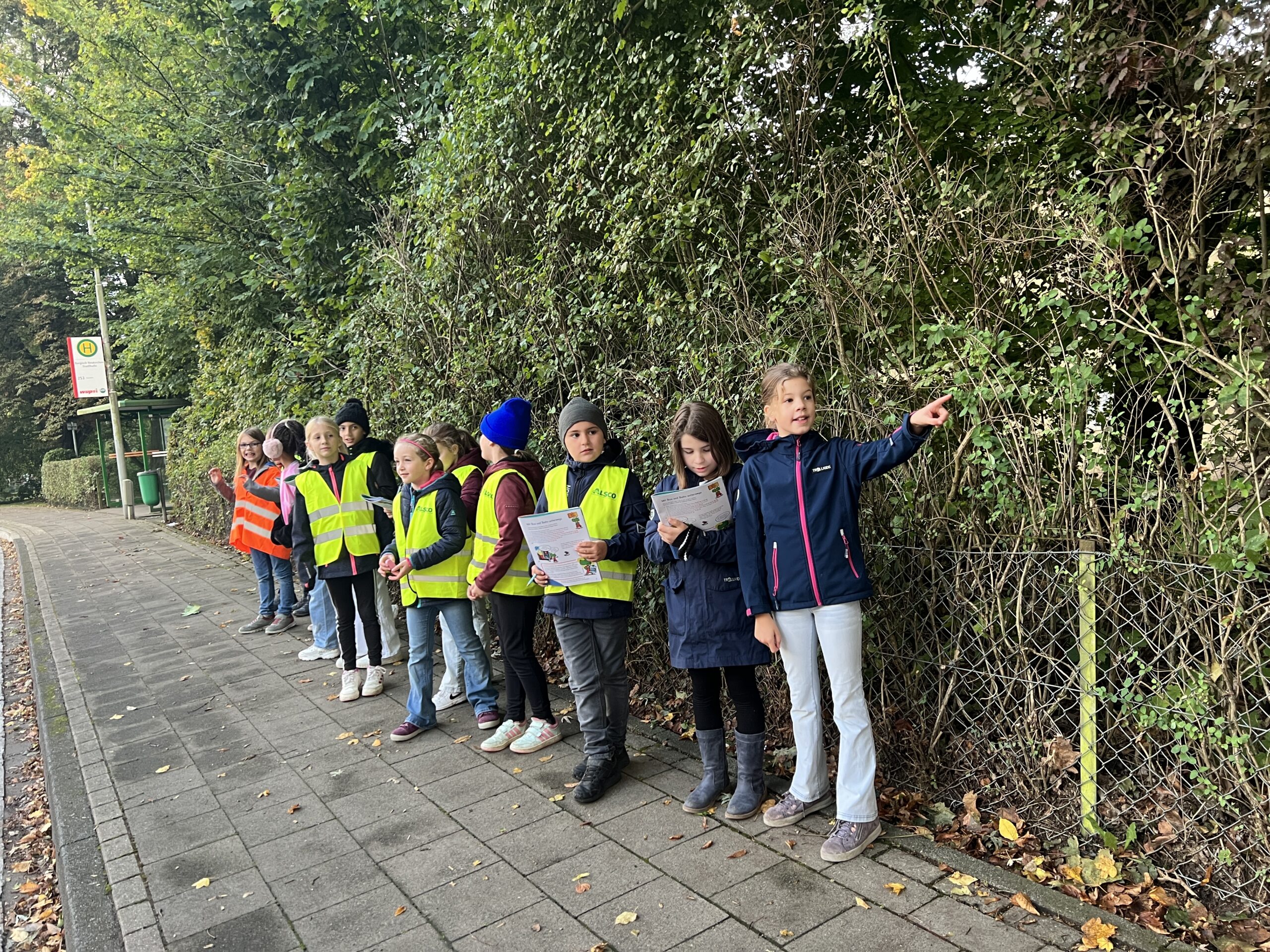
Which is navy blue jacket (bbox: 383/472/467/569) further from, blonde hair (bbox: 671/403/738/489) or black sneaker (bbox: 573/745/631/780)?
blonde hair (bbox: 671/403/738/489)

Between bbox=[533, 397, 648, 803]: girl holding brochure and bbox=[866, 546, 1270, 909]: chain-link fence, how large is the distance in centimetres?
122

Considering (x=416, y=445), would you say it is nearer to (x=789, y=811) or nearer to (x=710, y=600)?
(x=710, y=600)

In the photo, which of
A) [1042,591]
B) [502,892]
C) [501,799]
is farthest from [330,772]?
[1042,591]

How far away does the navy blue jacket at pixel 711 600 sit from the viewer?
377cm

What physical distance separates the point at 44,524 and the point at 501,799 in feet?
84.1

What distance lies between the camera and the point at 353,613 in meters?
6.13

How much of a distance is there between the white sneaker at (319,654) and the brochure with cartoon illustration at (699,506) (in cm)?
469

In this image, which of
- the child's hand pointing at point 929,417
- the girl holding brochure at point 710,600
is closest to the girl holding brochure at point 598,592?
the girl holding brochure at point 710,600

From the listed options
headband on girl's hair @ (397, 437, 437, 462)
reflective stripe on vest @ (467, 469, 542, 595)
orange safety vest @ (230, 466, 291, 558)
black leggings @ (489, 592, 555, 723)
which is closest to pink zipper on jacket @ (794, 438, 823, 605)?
reflective stripe on vest @ (467, 469, 542, 595)

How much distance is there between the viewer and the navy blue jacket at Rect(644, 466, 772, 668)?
3.77 metres

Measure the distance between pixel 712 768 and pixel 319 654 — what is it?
15.0 ft

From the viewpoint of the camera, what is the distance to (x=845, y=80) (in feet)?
15.1

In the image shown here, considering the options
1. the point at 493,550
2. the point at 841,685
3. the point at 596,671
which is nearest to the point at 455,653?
the point at 493,550

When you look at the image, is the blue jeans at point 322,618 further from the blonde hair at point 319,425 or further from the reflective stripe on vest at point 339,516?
A: the blonde hair at point 319,425
